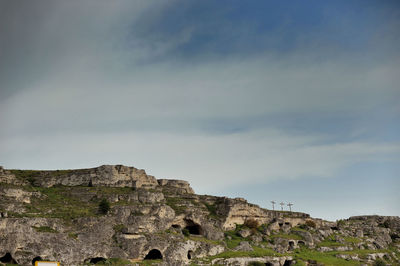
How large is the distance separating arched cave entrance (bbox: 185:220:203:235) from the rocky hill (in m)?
0.16

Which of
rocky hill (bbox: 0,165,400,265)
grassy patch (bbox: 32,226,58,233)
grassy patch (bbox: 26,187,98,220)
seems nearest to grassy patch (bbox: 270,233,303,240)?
rocky hill (bbox: 0,165,400,265)

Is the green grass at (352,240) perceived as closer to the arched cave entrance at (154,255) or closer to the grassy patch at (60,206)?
the arched cave entrance at (154,255)

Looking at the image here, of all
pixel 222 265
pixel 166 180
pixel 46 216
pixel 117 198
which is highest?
pixel 166 180

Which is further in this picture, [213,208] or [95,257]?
[213,208]

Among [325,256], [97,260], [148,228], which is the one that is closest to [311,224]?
[325,256]

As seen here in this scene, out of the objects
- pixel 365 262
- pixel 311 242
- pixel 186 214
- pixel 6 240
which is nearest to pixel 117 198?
pixel 186 214

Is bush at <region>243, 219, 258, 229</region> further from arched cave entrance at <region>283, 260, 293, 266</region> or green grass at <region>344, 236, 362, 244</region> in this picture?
green grass at <region>344, 236, 362, 244</region>

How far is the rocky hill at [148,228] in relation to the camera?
46.0 m

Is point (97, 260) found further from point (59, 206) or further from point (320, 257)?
point (320, 257)

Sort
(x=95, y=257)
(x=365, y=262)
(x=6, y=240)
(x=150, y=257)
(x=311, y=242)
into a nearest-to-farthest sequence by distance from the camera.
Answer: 1. (x=6, y=240)
2. (x=95, y=257)
3. (x=150, y=257)
4. (x=365, y=262)
5. (x=311, y=242)

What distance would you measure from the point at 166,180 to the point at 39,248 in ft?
121

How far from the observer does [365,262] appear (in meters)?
65.6

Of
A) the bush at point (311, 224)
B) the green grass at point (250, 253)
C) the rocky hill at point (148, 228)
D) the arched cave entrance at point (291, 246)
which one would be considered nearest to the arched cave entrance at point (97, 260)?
the rocky hill at point (148, 228)

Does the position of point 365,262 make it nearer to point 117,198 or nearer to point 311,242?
point 311,242
